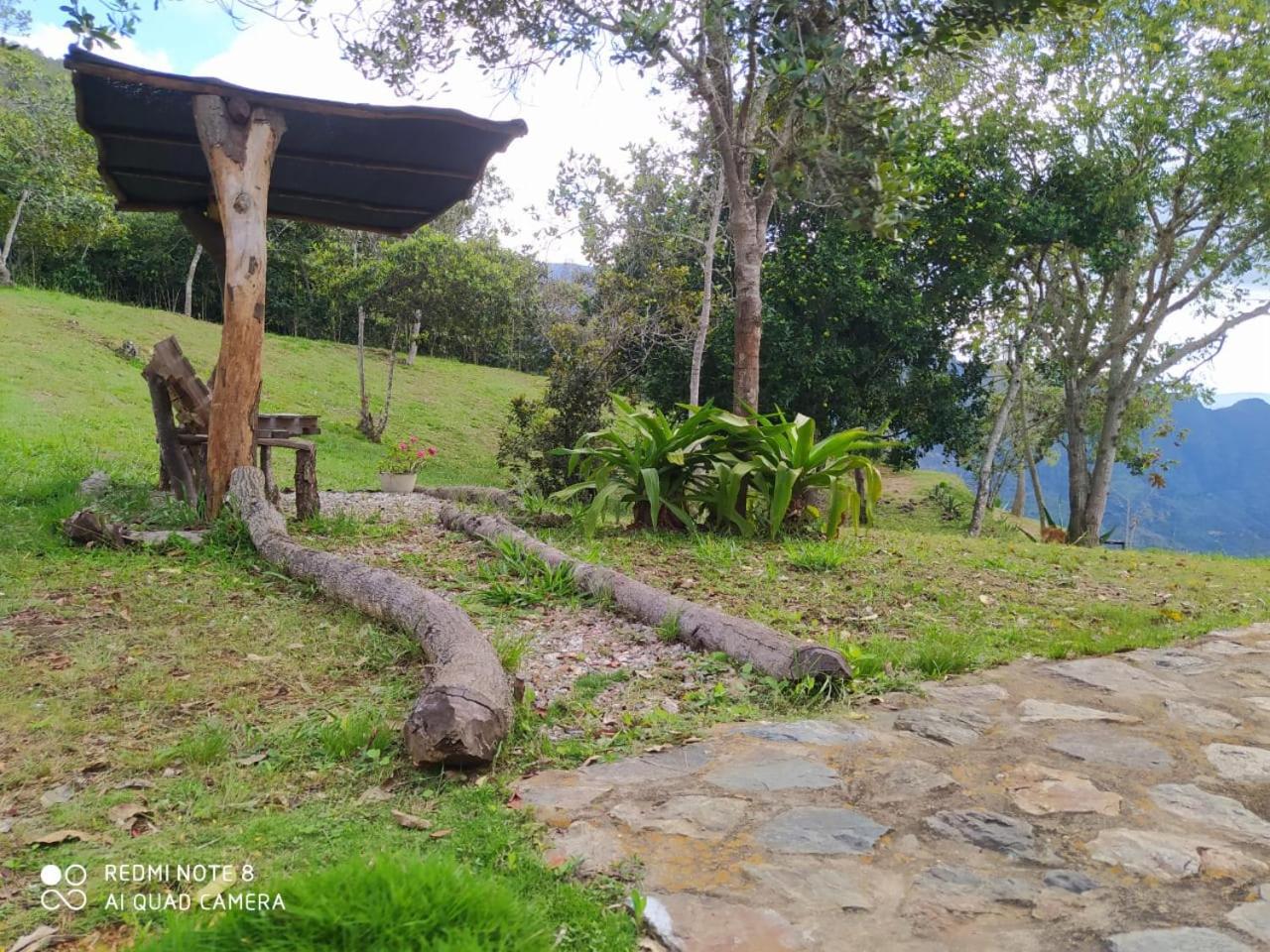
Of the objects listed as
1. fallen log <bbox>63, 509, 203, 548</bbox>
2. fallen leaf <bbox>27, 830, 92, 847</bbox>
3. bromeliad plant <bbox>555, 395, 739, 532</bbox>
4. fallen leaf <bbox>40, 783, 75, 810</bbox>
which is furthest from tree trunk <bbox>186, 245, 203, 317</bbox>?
fallen leaf <bbox>27, 830, 92, 847</bbox>

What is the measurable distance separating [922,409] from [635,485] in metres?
9.35

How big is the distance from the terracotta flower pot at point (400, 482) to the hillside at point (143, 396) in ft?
4.75

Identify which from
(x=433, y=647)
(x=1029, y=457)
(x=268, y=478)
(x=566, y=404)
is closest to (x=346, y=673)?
(x=433, y=647)

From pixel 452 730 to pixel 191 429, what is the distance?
573 cm

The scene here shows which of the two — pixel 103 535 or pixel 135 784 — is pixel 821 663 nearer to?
pixel 135 784

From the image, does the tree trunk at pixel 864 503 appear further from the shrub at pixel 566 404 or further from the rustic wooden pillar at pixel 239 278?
the rustic wooden pillar at pixel 239 278

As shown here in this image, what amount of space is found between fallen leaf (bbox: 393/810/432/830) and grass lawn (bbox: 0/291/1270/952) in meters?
0.04

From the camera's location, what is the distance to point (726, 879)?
1.88 meters

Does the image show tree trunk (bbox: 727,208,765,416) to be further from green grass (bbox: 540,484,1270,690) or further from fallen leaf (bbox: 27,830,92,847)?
fallen leaf (bbox: 27,830,92,847)

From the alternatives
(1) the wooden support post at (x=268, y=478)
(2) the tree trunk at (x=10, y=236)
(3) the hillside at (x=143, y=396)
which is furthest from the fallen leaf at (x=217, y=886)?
(2) the tree trunk at (x=10, y=236)

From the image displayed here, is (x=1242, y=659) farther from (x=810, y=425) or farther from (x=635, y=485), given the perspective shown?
(x=635, y=485)

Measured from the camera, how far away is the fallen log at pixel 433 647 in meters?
2.44

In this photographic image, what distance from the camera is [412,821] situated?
213cm

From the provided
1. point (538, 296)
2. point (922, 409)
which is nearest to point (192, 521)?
point (922, 409)
